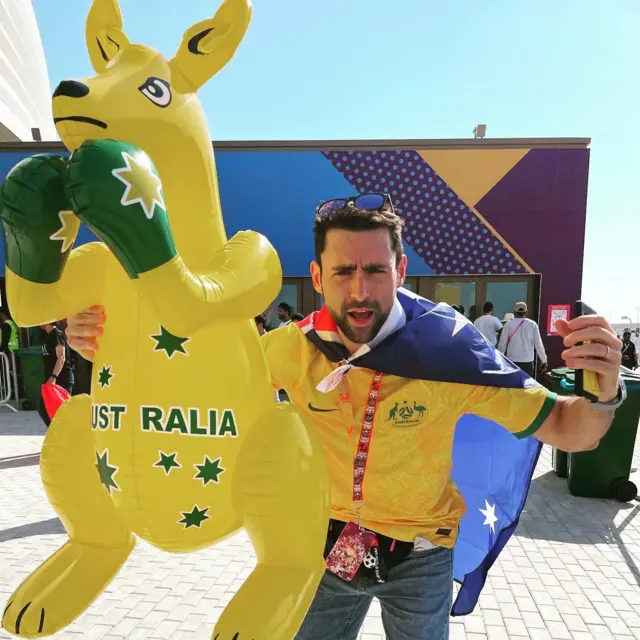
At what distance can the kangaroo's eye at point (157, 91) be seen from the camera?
1.31 meters

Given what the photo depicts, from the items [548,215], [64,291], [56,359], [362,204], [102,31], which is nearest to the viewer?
[64,291]

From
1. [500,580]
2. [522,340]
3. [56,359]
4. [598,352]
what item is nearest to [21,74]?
[56,359]

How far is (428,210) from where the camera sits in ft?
31.8

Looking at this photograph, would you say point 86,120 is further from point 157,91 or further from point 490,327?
point 490,327

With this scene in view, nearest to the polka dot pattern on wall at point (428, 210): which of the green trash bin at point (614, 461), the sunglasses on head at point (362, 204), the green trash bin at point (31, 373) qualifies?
the green trash bin at point (614, 461)

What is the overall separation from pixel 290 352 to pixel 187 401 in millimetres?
518

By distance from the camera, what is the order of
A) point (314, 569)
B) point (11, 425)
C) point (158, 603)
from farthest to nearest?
point (11, 425)
point (158, 603)
point (314, 569)

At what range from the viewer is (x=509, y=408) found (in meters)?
1.72

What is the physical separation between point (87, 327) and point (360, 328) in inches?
31.2

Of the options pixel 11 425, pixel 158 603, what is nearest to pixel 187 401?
pixel 158 603

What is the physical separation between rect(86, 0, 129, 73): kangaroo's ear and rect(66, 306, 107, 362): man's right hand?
70cm

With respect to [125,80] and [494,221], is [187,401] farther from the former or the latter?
[494,221]

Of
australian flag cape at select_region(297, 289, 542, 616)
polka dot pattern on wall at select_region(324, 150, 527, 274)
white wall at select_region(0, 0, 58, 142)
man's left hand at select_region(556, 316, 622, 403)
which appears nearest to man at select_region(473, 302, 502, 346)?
polka dot pattern on wall at select_region(324, 150, 527, 274)

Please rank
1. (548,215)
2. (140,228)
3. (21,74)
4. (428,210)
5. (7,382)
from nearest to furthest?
(140,228), (7,382), (428,210), (548,215), (21,74)
